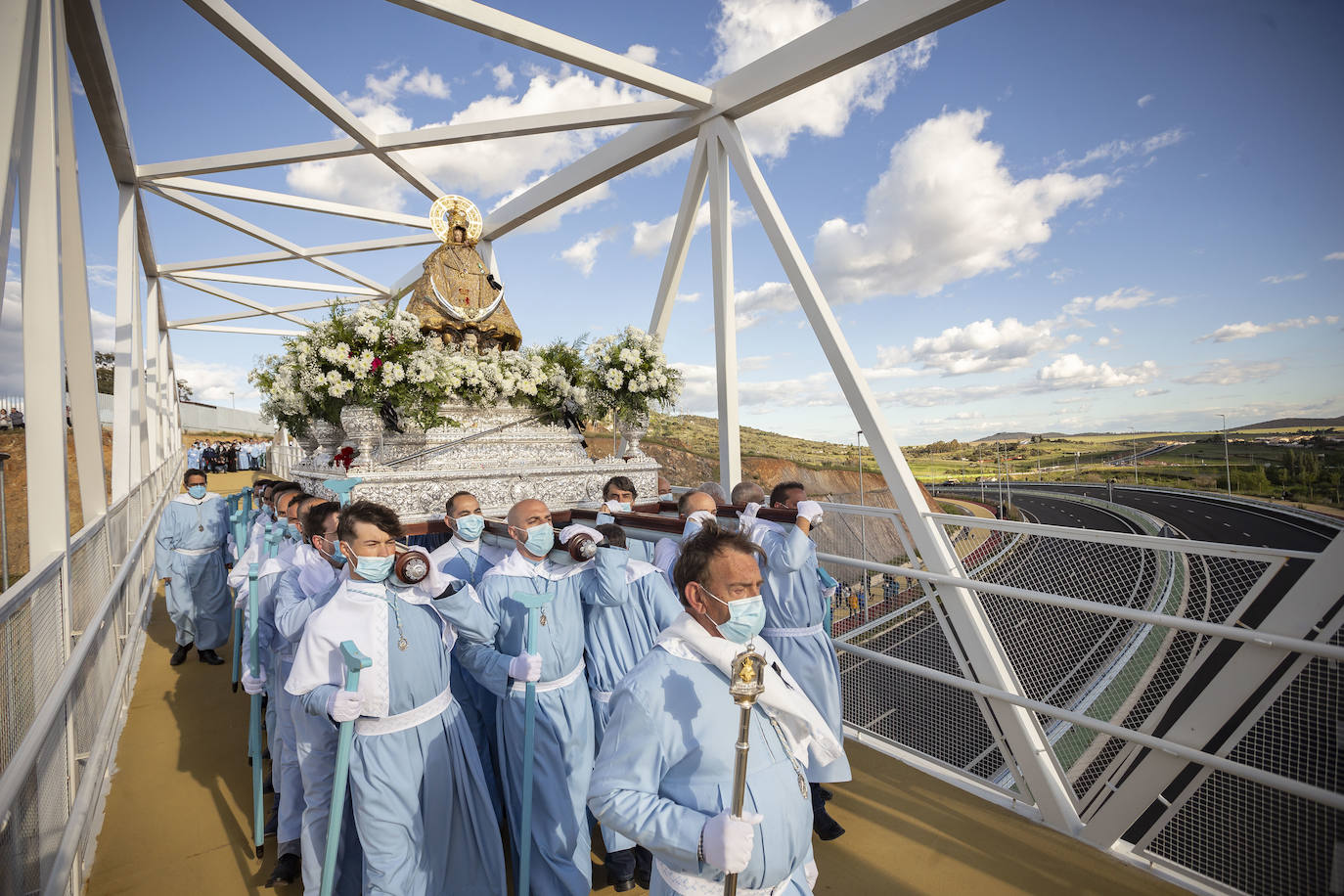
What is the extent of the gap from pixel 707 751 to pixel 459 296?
8928mm

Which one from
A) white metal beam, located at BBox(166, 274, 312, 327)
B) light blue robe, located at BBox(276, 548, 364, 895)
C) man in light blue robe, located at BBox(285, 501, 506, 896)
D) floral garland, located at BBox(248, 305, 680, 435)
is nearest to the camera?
man in light blue robe, located at BBox(285, 501, 506, 896)

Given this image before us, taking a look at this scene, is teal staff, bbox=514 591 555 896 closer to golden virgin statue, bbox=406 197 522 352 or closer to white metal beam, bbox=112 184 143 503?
golden virgin statue, bbox=406 197 522 352

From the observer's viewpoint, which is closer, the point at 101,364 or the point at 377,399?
the point at 377,399

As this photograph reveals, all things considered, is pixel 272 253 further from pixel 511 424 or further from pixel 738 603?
pixel 738 603

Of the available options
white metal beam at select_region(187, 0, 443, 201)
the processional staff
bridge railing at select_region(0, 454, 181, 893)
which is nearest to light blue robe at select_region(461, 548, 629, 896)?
bridge railing at select_region(0, 454, 181, 893)

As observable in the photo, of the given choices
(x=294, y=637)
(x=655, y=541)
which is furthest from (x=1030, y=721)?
(x=294, y=637)

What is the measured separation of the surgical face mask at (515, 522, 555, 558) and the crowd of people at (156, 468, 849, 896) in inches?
0.5

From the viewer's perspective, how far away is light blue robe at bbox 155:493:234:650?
29.2 ft

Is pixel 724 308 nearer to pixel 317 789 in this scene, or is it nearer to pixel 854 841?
pixel 854 841

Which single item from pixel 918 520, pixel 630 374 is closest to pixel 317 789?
pixel 918 520

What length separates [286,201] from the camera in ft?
42.7

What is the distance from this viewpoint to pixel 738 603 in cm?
222

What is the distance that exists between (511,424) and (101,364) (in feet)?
196

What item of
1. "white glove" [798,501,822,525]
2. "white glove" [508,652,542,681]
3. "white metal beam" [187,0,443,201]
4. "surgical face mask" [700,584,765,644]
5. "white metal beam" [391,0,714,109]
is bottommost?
"white glove" [508,652,542,681]
